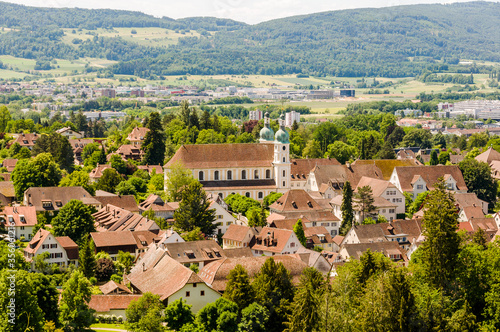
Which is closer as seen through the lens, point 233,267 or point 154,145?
point 233,267

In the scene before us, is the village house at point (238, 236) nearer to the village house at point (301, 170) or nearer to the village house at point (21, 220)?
the village house at point (21, 220)

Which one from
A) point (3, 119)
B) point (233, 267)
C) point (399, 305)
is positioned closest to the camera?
point (399, 305)

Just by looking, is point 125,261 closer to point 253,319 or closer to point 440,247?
point 253,319

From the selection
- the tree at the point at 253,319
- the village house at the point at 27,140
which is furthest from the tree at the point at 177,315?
the village house at the point at 27,140

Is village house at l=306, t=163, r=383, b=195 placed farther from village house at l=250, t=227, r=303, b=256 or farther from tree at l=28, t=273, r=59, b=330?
tree at l=28, t=273, r=59, b=330

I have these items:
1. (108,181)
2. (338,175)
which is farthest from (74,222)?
(338,175)

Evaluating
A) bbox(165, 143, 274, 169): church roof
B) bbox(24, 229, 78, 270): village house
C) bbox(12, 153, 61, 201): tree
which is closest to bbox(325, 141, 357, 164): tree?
bbox(165, 143, 274, 169): church roof
